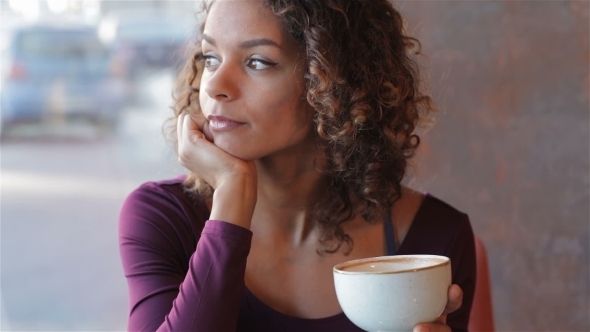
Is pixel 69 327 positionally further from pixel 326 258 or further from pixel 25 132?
pixel 326 258

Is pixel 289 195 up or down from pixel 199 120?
down

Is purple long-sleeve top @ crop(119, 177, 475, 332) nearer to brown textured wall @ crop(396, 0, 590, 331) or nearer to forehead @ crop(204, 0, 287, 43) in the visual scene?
forehead @ crop(204, 0, 287, 43)

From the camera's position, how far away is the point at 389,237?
1420mm

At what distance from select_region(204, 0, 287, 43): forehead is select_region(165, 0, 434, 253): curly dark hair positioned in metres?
0.02

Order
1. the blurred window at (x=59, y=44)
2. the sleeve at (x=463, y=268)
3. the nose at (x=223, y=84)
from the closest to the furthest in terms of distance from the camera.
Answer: the nose at (x=223, y=84) → the sleeve at (x=463, y=268) → the blurred window at (x=59, y=44)

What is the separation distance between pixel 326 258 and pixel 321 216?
3.4 inches

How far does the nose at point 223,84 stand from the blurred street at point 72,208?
0.65 meters

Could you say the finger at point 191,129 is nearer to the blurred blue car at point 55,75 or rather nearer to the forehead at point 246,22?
the forehead at point 246,22

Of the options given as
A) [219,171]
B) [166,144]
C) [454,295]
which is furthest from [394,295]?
[166,144]

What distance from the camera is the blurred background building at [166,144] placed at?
1.87 metres

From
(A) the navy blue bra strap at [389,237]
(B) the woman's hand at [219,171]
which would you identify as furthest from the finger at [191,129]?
(A) the navy blue bra strap at [389,237]

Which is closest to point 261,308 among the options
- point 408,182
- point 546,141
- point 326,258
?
point 326,258

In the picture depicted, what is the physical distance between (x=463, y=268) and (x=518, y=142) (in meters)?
0.63

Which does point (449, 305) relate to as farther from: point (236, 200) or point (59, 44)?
point (59, 44)
